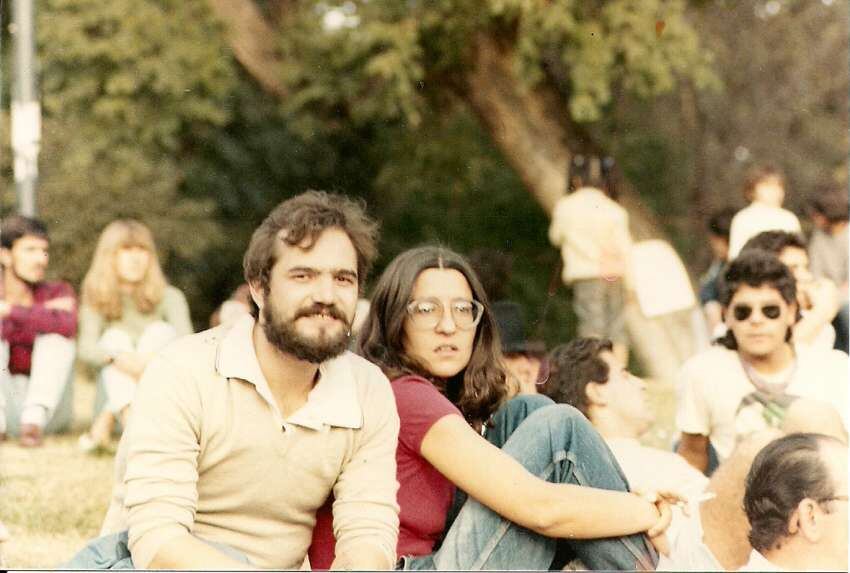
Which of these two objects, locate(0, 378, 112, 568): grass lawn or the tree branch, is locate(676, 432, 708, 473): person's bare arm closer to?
locate(0, 378, 112, 568): grass lawn

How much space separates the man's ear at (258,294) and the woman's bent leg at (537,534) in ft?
2.24

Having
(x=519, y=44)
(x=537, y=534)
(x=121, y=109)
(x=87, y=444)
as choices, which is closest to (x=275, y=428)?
(x=537, y=534)

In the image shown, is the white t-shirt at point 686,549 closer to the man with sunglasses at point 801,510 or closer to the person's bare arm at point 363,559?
the man with sunglasses at point 801,510

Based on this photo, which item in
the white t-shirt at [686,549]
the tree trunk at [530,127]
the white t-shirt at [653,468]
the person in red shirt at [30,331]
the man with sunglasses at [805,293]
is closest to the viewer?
the white t-shirt at [686,549]

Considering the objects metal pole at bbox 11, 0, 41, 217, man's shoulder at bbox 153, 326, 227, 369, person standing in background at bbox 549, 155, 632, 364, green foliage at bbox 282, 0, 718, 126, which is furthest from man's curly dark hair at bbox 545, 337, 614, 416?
green foliage at bbox 282, 0, 718, 126

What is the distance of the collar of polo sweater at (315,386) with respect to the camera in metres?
2.81

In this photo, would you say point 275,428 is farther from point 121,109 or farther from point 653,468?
point 121,109

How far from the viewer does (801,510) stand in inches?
133

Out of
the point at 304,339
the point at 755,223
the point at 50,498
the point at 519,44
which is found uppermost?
the point at 519,44

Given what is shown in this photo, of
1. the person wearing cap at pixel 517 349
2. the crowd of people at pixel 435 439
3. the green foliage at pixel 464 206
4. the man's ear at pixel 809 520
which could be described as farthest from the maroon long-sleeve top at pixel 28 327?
the green foliage at pixel 464 206

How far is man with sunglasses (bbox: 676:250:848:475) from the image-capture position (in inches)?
164

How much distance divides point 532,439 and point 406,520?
392mm

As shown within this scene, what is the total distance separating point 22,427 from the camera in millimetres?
5543

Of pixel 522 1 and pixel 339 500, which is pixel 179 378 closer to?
pixel 339 500
